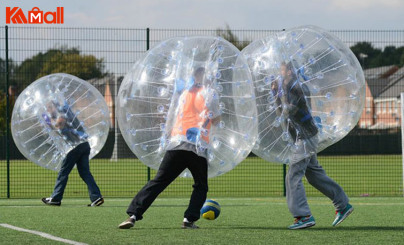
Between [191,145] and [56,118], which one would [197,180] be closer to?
[191,145]

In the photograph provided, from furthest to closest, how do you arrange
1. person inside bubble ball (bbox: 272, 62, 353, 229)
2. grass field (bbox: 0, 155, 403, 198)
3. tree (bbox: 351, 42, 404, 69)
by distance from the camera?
1. grass field (bbox: 0, 155, 403, 198)
2. tree (bbox: 351, 42, 404, 69)
3. person inside bubble ball (bbox: 272, 62, 353, 229)

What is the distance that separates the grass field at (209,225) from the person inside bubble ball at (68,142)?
258mm

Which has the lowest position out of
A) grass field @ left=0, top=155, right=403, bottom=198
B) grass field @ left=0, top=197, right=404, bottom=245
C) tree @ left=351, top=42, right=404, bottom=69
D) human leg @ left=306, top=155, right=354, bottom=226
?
grass field @ left=0, top=155, right=403, bottom=198

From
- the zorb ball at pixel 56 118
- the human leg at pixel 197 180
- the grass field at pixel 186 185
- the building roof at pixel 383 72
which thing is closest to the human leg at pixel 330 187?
the human leg at pixel 197 180

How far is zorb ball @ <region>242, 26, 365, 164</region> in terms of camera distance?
28.7 feet

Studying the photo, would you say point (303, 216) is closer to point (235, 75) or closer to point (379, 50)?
point (235, 75)

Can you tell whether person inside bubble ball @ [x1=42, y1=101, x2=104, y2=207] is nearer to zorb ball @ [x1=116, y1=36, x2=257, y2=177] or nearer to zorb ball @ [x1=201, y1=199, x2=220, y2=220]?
zorb ball @ [x1=201, y1=199, x2=220, y2=220]

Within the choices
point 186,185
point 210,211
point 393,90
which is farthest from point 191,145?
point 186,185

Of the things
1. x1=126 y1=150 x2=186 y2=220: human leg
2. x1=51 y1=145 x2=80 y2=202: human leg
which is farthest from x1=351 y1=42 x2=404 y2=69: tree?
x1=126 y1=150 x2=186 y2=220: human leg

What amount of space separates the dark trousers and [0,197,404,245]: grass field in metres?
0.25

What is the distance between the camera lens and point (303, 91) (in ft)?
28.7

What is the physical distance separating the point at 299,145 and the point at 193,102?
1469mm

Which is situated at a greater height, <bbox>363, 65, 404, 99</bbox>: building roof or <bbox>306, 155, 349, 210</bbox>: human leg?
<bbox>363, 65, 404, 99</bbox>: building roof

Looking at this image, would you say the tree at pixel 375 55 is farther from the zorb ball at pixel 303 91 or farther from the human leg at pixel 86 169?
the zorb ball at pixel 303 91
